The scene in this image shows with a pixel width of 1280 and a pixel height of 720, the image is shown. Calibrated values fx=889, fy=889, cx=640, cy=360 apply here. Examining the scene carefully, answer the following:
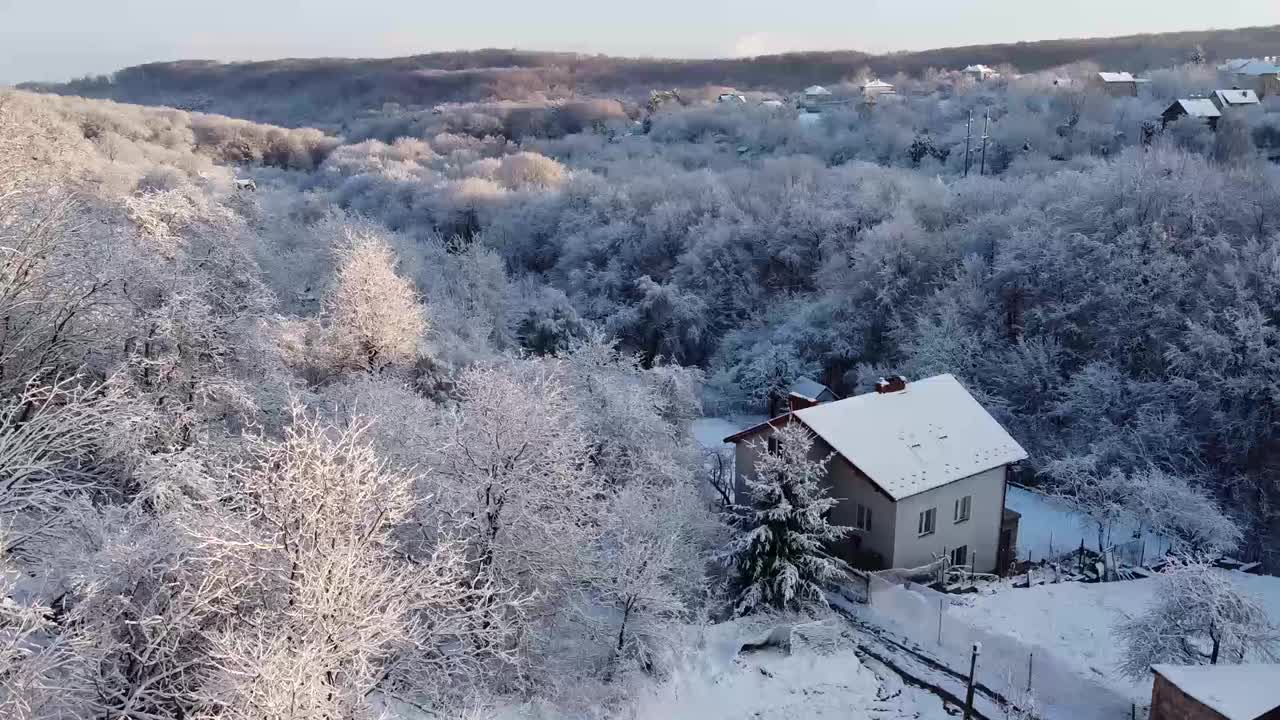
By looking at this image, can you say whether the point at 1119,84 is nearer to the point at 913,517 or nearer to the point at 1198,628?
the point at 913,517

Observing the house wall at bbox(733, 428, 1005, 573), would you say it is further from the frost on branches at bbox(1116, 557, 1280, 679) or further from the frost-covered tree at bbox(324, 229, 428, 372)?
the frost-covered tree at bbox(324, 229, 428, 372)

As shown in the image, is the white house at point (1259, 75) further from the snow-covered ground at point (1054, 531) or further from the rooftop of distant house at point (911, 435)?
the rooftop of distant house at point (911, 435)

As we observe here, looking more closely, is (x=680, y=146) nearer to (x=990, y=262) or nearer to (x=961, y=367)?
(x=990, y=262)

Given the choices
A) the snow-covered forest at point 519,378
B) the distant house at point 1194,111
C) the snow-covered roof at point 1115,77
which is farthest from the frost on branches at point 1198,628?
the snow-covered roof at point 1115,77

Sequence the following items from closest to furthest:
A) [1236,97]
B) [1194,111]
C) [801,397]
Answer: [801,397], [1194,111], [1236,97]

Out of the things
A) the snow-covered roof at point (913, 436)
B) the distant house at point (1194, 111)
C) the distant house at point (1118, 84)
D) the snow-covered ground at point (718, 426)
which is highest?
the distant house at point (1118, 84)

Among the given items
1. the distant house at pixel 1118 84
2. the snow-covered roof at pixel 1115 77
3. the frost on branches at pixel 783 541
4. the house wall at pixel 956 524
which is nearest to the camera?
the frost on branches at pixel 783 541

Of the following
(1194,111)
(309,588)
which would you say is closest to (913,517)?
(309,588)
